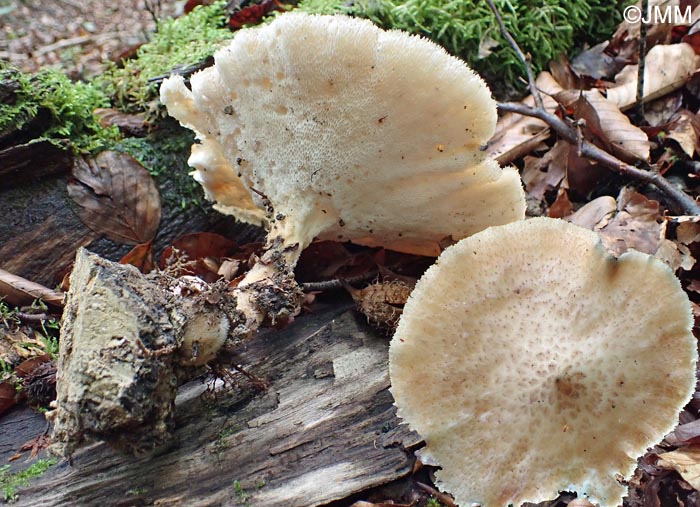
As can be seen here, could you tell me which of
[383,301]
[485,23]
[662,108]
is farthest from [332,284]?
[662,108]

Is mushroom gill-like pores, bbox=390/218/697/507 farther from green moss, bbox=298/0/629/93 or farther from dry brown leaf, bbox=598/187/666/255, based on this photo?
green moss, bbox=298/0/629/93

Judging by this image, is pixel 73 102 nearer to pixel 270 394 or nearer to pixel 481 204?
pixel 270 394

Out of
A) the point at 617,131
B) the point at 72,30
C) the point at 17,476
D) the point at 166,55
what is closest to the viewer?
the point at 17,476

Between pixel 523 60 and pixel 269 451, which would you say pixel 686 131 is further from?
pixel 269 451

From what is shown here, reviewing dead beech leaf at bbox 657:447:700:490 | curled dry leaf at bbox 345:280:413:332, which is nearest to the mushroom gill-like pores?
dead beech leaf at bbox 657:447:700:490

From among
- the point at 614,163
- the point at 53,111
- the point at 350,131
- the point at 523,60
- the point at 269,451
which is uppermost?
the point at 53,111

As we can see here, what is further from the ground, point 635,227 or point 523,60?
point 523,60
